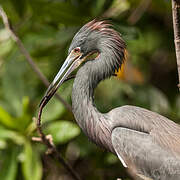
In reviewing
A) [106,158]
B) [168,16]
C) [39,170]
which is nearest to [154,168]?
[39,170]

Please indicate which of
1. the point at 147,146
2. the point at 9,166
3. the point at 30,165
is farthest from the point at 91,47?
the point at 9,166

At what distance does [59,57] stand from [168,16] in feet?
4.29

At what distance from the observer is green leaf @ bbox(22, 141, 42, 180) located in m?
3.27

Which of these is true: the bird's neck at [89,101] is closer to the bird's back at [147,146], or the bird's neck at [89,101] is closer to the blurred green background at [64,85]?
the bird's back at [147,146]

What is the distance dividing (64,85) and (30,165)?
56 cm

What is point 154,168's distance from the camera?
252cm

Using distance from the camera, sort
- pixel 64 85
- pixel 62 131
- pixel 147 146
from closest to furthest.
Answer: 1. pixel 147 146
2. pixel 64 85
3. pixel 62 131

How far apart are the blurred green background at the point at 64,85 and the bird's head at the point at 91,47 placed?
0.60 meters

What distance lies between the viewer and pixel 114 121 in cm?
258

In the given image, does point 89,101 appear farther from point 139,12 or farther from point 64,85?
point 139,12

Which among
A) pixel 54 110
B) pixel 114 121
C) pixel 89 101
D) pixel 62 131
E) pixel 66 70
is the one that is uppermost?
pixel 66 70

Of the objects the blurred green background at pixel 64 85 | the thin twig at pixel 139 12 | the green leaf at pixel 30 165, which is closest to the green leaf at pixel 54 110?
the blurred green background at pixel 64 85

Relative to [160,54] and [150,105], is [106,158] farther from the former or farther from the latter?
[160,54]

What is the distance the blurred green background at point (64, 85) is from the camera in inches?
132
